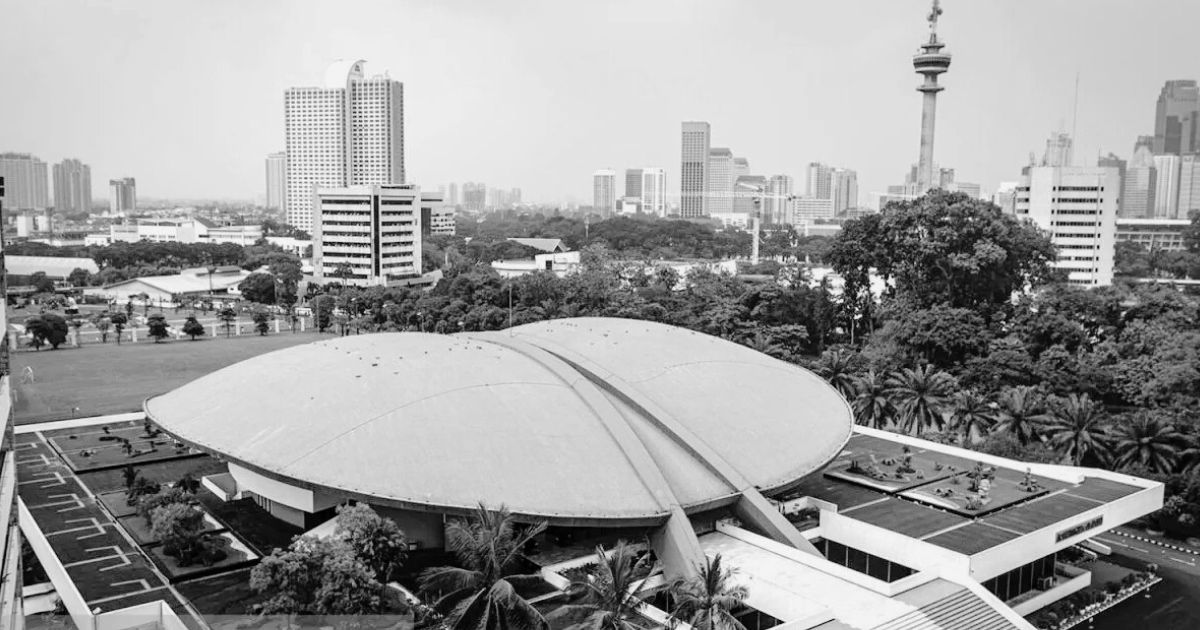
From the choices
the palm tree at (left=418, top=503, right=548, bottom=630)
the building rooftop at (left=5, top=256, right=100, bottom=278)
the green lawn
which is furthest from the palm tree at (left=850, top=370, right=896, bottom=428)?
the building rooftop at (left=5, top=256, right=100, bottom=278)

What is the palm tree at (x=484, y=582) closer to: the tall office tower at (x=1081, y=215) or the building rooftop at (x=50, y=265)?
the tall office tower at (x=1081, y=215)

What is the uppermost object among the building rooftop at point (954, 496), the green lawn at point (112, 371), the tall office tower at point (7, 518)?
the tall office tower at point (7, 518)

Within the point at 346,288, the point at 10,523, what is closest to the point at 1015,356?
the point at 10,523

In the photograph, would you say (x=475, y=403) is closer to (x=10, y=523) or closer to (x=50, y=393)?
(x=10, y=523)

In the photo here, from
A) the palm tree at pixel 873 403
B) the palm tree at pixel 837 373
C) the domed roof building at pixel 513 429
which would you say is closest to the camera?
the domed roof building at pixel 513 429

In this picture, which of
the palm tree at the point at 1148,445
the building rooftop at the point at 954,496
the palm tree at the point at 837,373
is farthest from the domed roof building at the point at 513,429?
the palm tree at the point at 1148,445

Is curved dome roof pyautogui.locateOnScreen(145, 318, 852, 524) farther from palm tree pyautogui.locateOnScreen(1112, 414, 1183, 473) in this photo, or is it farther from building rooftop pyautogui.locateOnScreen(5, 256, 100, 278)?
building rooftop pyautogui.locateOnScreen(5, 256, 100, 278)
